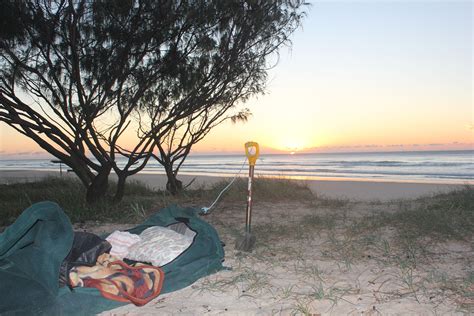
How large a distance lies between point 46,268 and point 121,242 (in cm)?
112

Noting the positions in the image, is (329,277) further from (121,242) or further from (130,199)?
(130,199)

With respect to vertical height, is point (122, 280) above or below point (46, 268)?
below

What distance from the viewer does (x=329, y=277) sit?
3.53m

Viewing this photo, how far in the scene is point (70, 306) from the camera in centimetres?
287

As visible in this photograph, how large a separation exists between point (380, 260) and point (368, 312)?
3.88ft

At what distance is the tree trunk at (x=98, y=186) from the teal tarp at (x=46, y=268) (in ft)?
12.3

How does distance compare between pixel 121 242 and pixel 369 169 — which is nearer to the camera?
pixel 121 242

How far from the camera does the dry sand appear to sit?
9.71 feet

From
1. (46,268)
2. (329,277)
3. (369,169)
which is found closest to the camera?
(46,268)

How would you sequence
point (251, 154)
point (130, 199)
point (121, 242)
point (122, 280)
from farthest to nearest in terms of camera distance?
point (130, 199), point (251, 154), point (121, 242), point (122, 280)

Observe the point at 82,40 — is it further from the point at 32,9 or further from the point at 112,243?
the point at 112,243

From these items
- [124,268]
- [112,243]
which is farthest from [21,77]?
[124,268]

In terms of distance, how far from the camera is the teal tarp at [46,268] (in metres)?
2.72

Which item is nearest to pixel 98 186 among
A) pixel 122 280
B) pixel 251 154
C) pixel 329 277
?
pixel 251 154
